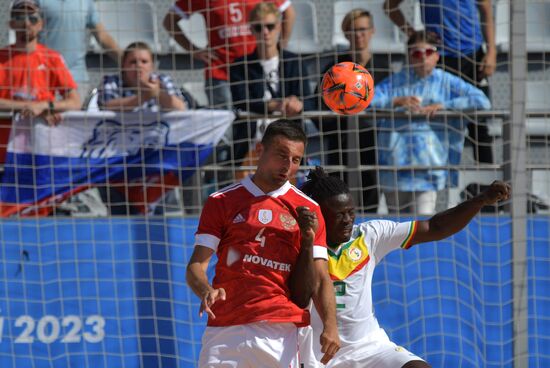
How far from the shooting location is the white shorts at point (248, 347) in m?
5.14

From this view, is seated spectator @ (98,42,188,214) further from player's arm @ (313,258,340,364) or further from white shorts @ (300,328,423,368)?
player's arm @ (313,258,340,364)

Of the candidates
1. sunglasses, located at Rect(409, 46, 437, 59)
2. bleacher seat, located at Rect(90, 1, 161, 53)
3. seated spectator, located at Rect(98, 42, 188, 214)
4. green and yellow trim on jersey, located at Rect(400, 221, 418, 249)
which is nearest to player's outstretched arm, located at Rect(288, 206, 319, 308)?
green and yellow trim on jersey, located at Rect(400, 221, 418, 249)

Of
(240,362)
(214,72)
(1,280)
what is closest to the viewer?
(240,362)

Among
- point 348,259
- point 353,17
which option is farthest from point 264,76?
point 348,259

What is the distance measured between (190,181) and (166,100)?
2.56ft

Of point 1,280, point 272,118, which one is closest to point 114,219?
point 1,280

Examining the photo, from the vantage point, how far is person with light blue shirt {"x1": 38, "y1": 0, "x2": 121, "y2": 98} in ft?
28.9

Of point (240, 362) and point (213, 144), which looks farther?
point (213, 144)

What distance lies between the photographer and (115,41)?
9398 mm

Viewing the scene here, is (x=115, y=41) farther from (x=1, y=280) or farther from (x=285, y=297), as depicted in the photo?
(x=285, y=297)

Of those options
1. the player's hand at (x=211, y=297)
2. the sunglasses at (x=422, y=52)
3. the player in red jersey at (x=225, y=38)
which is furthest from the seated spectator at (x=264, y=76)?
the player's hand at (x=211, y=297)

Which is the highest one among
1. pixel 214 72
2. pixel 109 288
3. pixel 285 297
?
pixel 214 72

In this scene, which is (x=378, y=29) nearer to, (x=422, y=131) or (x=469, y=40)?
(x=469, y=40)

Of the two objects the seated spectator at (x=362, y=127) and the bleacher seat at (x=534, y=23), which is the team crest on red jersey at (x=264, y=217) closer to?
the seated spectator at (x=362, y=127)
